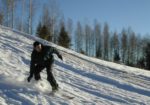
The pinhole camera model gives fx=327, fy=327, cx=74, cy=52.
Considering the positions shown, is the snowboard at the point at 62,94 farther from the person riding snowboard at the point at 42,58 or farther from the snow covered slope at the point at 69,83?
the person riding snowboard at the point at 42,58

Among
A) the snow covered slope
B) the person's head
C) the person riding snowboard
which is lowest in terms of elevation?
the snow covered slope

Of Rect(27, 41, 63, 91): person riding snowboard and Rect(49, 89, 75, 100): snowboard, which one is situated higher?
Rect(27, 41, 63, 91): person riding snowboard

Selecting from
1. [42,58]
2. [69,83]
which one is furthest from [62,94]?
[69,83]

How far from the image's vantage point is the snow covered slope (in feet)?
30.8

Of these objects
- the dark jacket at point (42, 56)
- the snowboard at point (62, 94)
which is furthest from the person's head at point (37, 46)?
the snowboard at point (62, 94)

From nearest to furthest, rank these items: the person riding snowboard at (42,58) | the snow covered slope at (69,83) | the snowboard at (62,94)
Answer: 1. the snow covered slope at (69,83)
2. the person riding snowboard at (42,58)
3. the snowboard at (62,94)

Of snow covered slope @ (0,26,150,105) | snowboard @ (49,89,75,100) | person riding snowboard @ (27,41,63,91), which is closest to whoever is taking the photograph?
snow covered slope @ (0,26,150,105)

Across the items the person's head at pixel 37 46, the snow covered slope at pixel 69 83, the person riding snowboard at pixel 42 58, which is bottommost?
the snow covered slope at pixel 69 83

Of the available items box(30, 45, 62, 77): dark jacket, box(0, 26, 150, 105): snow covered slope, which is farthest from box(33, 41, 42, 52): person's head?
box(0, 26, 150, 105): snow covered slope

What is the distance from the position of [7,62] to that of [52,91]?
495 cm

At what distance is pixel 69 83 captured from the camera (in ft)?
40.8

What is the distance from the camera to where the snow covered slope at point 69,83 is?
9383mm

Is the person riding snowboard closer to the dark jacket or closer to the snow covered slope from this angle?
the dark jacket

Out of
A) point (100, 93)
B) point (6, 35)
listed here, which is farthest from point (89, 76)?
point (6, 35)
